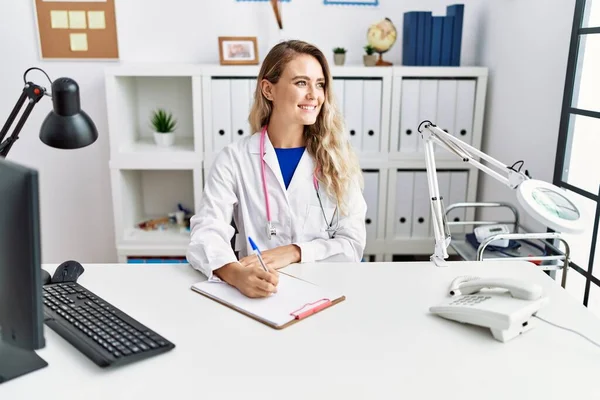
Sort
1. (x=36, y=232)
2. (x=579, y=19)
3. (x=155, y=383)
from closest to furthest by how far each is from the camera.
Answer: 1. (x=36, y=232)
2. (x=155, y=383)
3. (x=579, y=19)

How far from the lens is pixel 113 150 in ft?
8.97

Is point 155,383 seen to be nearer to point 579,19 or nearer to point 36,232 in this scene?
point 36,232

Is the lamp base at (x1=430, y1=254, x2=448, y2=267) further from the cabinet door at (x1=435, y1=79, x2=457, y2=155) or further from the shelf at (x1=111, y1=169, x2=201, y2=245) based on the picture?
the shelf at (x1=111, y1=169, x2=201, y2=245)

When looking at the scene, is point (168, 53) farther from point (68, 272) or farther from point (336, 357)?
point (336, 357)

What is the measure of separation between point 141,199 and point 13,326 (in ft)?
7.51

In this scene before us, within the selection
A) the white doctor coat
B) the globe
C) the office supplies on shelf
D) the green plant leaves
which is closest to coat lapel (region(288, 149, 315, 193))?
the white doctor coat

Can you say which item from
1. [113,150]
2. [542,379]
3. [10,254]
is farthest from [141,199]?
[542,379]

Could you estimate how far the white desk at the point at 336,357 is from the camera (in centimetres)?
99

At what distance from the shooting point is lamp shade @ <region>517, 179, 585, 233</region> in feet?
3.49

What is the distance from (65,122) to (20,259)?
0.51 metres

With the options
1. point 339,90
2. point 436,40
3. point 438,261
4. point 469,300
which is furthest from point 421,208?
point 469,300

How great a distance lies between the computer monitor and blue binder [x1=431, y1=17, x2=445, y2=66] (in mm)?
2291

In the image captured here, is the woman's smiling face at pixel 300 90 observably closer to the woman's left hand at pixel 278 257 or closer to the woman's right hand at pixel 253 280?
the woman's left hand at pixel 278 257

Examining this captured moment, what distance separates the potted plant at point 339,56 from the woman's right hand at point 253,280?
64.6 inches
